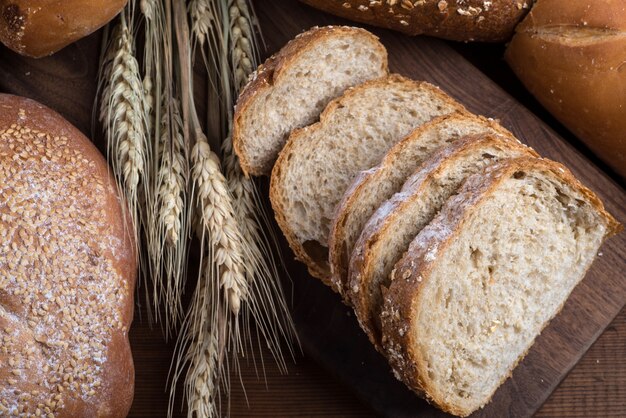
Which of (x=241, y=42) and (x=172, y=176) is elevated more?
(x=241, y=42)

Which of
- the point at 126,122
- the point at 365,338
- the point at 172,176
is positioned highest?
the point at 126,122

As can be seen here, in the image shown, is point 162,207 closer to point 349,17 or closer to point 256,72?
point 256,72

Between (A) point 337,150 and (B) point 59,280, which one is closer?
(B) point 59,280

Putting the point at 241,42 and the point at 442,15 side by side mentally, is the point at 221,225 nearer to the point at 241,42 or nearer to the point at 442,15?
the point at 241,42

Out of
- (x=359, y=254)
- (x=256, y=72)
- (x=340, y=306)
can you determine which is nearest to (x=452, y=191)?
(x=359, y=254)

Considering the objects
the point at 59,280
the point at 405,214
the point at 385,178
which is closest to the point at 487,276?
the point at 405,214

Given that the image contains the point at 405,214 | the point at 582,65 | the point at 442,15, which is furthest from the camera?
the point at 442,15

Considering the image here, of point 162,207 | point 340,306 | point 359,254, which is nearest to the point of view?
point 359,254
